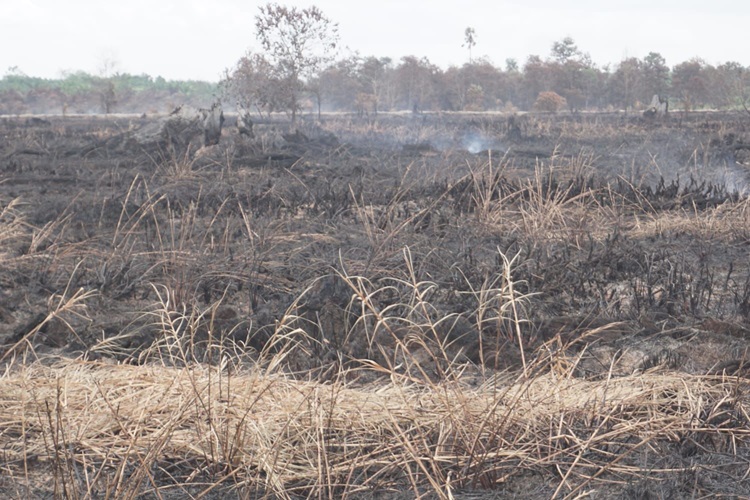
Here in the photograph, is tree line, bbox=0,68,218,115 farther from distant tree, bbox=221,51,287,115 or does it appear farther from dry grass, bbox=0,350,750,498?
dry grass, bbox=0,350,750,498

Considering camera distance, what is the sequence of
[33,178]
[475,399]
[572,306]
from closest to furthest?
[475,399], [572,306], [33,178]

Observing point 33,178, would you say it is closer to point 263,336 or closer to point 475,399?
point 263,336

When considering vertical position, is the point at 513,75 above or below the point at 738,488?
above

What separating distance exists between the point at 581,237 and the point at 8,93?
59.0m

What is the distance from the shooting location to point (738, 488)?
8.98 feet

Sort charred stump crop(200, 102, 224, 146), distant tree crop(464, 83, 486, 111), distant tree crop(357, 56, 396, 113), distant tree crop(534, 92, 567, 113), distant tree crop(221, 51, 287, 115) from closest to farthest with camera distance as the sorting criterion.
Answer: charred stump crop(200, 102, 224, 146) → distant tree crop(221, 51, 287, 115) → distant tree crop(534, 92, 567, 113) → distant tree crop(464, 83, 486, 111) → distant tree crop(357, 56, 396, 113)

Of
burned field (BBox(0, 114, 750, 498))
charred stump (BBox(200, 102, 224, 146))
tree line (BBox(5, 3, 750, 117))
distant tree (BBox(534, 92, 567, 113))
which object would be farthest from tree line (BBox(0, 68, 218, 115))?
burned field (BBox(0, 114, 750, 498))

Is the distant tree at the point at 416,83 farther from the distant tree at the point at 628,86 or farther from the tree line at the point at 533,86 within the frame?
the distant tree at the point at 628,86

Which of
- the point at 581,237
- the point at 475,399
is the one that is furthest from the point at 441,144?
the point at 475,399

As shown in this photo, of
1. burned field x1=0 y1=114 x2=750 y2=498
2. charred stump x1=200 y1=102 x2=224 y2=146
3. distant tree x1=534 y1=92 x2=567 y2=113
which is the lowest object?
burned field x1=0 y1=114 x2=750 y2=498

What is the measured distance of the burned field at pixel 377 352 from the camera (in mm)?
2887

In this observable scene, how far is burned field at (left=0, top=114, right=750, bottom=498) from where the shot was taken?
9.47ft

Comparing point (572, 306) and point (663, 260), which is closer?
point (572, 306)

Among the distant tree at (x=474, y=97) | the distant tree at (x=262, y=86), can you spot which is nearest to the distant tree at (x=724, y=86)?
the distant tree at (x=474, y=97)
